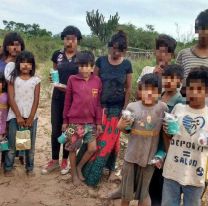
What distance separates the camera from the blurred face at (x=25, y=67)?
161 inches

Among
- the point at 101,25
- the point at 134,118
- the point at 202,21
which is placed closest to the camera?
the point at 134,118

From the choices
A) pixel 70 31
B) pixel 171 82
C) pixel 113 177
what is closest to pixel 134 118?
pixel 171 82

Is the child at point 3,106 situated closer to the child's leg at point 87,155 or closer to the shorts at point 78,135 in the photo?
the shorts at point 78,135

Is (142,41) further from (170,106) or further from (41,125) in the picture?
(170,106)

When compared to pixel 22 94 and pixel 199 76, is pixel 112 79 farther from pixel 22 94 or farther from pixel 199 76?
pixel 199 76

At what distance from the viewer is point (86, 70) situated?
13.0ft

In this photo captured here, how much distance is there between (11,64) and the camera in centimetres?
423

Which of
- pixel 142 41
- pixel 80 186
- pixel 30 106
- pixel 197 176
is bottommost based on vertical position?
pixel 80 186

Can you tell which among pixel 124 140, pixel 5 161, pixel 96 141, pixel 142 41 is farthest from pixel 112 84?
pixel 142 41

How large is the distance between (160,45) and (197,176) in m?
1.38

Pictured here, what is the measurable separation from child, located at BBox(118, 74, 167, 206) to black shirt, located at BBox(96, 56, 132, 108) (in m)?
0.95

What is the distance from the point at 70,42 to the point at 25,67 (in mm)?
566

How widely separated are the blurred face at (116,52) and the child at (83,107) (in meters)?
0.21

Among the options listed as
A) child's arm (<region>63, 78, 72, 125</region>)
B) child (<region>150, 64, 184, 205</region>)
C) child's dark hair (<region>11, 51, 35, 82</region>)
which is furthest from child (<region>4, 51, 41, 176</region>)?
child (<region>150, 64, 184, 205</region>)
